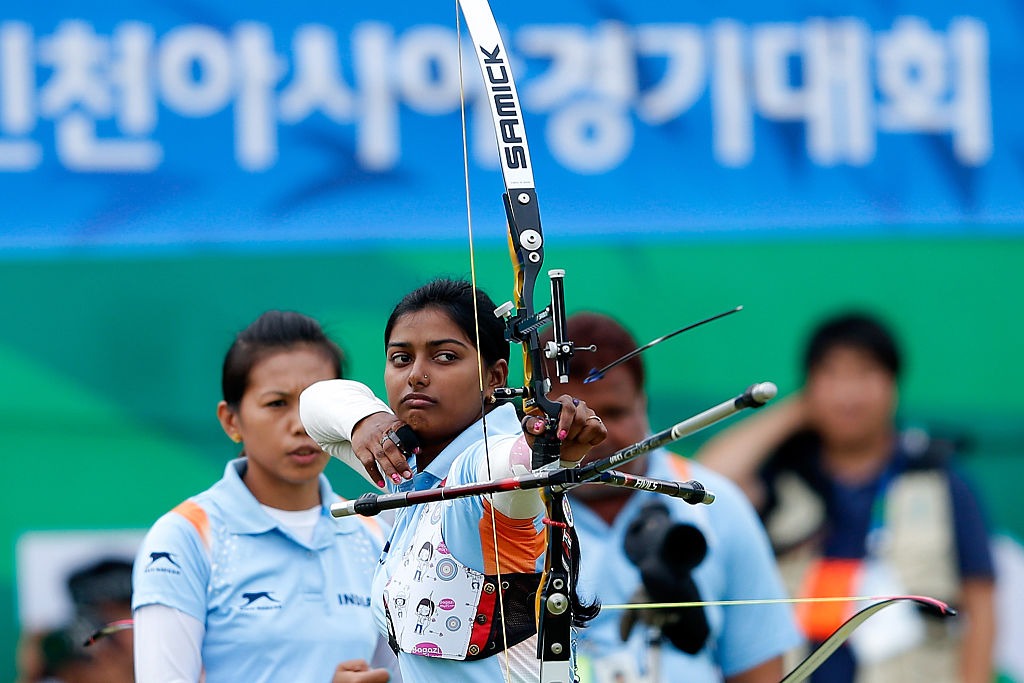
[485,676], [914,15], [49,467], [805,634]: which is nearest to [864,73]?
[914,15]

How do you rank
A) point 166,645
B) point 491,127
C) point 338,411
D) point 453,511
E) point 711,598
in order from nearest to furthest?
point 453,511, point 338,411, point 166,645, point 711,598, point 491,127

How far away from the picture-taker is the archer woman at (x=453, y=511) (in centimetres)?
183

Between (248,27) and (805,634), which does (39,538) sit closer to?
(248,27)

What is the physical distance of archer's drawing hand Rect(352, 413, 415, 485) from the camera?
183 centimetres

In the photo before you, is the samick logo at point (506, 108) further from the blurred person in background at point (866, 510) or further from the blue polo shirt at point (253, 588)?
the blurred person in background at point (866, 510)

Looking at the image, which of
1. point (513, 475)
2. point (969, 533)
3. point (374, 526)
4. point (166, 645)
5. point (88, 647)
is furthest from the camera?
point (969, 533)

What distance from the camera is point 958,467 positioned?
4.68m

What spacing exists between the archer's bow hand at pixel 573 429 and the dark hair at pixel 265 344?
3.86ft

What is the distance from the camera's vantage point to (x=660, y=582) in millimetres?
2949

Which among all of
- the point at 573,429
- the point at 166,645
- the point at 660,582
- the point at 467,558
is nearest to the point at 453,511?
the point at 467,558

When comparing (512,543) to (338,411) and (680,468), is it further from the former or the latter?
(680,468)

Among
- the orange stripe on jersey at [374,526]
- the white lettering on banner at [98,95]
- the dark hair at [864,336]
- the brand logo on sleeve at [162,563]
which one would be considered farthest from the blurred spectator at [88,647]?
the dark hair at [864,336]

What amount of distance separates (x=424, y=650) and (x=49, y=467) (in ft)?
9.82

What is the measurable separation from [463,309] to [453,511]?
31 centimetres
